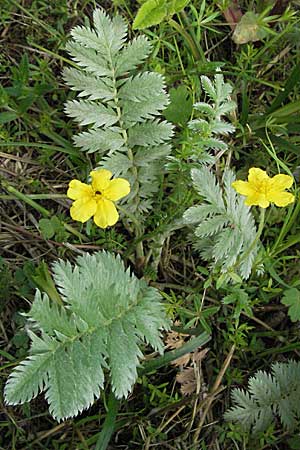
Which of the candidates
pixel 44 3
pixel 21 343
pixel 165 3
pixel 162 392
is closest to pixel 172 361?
pixel 162 392

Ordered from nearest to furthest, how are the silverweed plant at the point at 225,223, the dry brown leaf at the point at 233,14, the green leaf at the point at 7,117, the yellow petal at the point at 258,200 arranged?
the yellow petal at the point at 258,200 < the silverweed plant at the point at 225,223 < the green leaf at the point at 7,117 < the dry brown leaf at the point at 233,14

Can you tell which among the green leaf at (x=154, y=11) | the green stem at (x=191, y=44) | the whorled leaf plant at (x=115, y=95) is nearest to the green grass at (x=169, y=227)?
the green stem at (x=191, y=44)

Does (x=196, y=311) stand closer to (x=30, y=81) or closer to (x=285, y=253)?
(x=285, y=253)

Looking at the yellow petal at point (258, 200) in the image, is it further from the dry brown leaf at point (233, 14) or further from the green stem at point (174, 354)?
the dry brown leaf at point (233, 14)

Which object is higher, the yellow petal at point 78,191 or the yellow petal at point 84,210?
the yellow petal at point 78,191

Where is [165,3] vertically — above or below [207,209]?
above

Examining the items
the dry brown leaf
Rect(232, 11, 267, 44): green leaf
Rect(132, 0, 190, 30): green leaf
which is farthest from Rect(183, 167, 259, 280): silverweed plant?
the dry brown leaf
